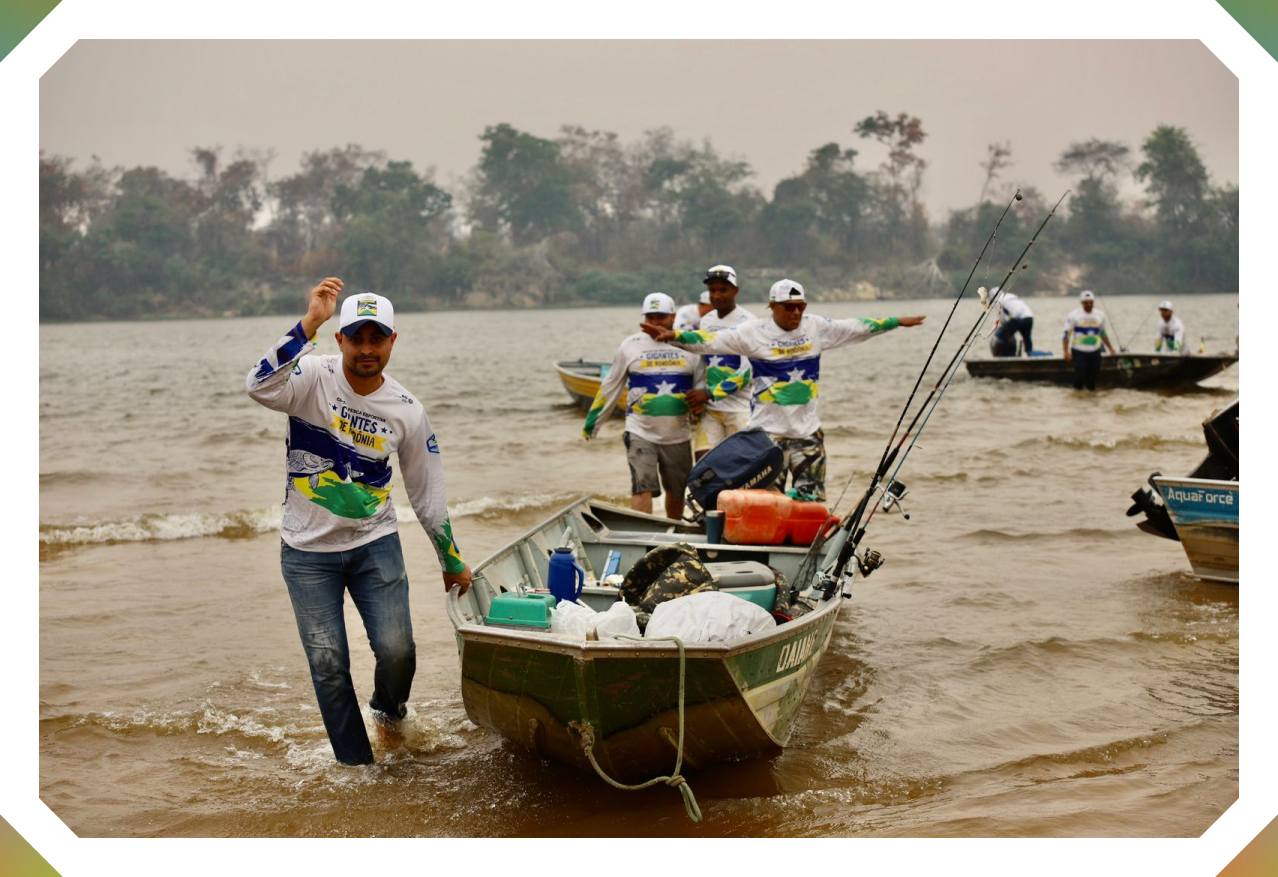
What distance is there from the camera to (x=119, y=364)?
39688 millimetres

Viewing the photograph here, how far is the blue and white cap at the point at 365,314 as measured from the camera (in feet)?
15.7

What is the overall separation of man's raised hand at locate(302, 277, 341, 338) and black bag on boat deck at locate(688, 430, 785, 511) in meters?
3.35

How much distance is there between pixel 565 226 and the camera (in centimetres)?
7719

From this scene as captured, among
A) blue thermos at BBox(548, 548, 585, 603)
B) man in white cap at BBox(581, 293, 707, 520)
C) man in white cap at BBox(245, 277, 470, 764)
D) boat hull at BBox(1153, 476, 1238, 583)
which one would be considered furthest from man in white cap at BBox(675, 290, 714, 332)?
man in white cap at BBox(245, 277, 470, 764)

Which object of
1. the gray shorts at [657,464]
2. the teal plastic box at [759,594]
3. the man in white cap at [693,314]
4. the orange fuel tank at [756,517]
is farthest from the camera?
the man in white cap at [693,314]

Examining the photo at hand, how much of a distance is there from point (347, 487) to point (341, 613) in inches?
23.2

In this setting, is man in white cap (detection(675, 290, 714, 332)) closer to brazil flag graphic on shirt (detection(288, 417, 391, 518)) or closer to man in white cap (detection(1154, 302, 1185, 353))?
brazil flag graphic on shirt (detection(288, 417, 391, 518))

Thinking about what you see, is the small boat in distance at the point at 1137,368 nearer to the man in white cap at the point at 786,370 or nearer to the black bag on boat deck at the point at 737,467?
the man in white cap at the point at 786,370

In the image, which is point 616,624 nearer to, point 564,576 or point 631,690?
point 631,690

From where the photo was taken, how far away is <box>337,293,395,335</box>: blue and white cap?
479 cm

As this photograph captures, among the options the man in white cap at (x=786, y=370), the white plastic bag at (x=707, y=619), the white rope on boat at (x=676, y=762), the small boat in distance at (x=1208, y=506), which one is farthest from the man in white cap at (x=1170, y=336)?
the white rope on boat at (x=676, y=762)

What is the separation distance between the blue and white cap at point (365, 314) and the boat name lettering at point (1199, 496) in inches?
226

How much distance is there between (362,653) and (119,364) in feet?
115

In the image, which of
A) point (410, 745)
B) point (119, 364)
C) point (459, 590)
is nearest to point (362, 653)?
point (410, 745)
